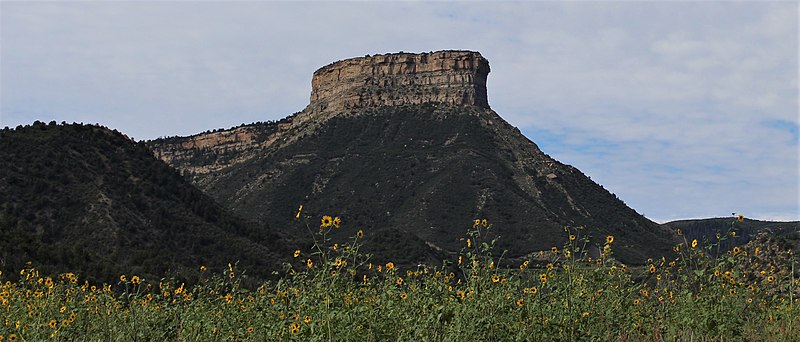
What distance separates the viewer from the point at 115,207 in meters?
44.2

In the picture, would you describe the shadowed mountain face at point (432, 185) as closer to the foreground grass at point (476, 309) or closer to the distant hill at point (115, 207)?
the distant hill at point (115, 207)

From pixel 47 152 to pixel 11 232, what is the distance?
777 inches

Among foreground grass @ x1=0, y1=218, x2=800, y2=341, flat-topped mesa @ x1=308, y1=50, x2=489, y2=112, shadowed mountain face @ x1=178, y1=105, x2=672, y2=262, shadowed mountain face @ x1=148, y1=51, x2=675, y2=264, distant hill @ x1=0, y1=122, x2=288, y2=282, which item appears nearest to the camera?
foreground grass @ x1=0, y1=218, x2=800, y2=341

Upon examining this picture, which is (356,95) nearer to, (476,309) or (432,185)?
(432,185)

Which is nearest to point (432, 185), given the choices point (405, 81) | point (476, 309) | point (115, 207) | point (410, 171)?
point (410, 171)

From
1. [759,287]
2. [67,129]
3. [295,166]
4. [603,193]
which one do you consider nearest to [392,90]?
[295,166]

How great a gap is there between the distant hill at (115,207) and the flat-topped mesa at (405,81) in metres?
75.6

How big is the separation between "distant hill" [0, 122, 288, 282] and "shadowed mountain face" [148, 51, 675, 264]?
1865cm

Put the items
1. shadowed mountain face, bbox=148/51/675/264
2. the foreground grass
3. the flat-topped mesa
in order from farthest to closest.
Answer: the flat-topped mesa, shadowed mountain face, bbox=148/51/675/264, the foreground grass

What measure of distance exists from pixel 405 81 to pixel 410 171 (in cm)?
3476

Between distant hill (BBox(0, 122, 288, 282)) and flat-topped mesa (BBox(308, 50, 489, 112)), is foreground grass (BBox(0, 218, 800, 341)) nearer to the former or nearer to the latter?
distant hill (BBox(0, 122, 288, 282))

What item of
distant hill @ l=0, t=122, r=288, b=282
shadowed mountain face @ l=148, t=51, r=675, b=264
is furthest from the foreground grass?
shadowed mountain face @ l=148, t=51, r=675, b=264

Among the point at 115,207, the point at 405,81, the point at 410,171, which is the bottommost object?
the point at 115,207

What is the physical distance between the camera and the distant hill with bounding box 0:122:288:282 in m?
40.9
